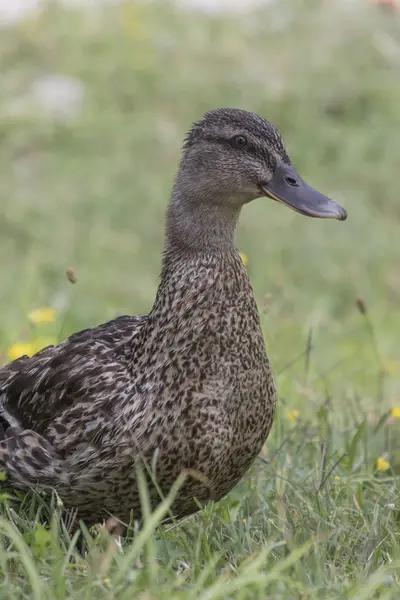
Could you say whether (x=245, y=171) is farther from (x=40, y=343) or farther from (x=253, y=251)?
(x=253, y=251)

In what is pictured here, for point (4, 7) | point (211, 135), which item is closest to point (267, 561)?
point (211, 135)

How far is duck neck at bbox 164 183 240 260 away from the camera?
3703 mm

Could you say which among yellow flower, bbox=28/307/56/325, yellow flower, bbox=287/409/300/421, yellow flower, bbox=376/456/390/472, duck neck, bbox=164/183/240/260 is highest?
duck neck, bbox=164/183/240/260

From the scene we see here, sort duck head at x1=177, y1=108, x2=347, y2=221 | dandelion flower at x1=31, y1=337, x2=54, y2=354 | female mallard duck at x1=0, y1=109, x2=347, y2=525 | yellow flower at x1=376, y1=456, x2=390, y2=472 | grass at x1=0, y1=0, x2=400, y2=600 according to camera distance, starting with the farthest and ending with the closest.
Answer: dandelion flower at x1=31, y1=337, x2=54, y2=354
yellow flower at x1=376, y1=456, x2=390, y2=472
duck head at x1=177, y1=108, x2=347, y2=221
female mallard duck at x1=0, y1=109, x2=347, y2=525
grass at x1=0, y1=0, x2=400, y2=600

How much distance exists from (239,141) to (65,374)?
34.0 inches

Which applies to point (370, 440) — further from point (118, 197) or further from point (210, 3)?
point (210, 3)

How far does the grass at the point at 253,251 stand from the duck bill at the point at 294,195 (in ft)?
2.22

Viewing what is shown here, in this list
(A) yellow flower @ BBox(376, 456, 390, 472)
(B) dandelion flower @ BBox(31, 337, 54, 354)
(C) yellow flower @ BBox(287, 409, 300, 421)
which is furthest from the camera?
(B) dandelion flower @ BBox(31, 337, 54, 354)

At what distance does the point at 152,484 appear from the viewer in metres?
3.47

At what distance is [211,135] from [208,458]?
96cm

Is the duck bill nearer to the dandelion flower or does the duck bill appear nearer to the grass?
A: the grass

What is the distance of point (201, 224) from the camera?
3.71 meters

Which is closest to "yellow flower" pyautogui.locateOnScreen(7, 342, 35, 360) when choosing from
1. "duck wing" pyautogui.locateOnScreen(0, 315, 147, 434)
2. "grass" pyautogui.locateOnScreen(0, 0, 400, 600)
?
"grass" pyautogui.locateOnScreen(0, 0, 400, 600)

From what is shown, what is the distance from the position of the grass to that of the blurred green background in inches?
0.6
